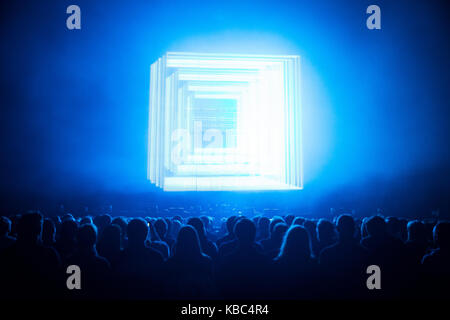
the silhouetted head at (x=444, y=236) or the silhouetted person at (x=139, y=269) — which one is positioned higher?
the silhouetted head at (x=444, y=236)

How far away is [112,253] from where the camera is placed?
2338 millimetres

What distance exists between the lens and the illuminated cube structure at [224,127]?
611 cm

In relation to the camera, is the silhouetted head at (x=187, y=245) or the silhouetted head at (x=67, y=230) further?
the silhouetted head at (x=67, y=230)

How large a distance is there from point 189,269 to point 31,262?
1.21 m

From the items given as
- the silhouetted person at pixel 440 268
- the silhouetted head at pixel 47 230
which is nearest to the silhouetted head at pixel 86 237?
the silhouetted head at pixel 47 230

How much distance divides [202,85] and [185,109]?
731 millimetres

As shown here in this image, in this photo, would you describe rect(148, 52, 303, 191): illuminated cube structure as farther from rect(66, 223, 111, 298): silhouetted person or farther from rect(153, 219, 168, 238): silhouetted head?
rect(66, 223, 111, 298): silhouetted person

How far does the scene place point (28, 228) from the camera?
2129 millimetres

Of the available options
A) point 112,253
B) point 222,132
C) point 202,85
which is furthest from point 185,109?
point 112,253

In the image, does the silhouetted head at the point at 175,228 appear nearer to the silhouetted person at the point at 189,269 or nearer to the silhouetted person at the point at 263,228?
the silhouetted person at the point at 263,228

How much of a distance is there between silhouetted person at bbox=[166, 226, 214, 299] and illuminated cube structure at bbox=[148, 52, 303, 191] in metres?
3.92

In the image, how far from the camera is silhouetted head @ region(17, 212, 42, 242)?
6.98ft

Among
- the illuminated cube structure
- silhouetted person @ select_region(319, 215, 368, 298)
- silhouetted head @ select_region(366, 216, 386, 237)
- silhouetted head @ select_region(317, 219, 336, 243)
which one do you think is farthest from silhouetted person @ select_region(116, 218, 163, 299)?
the illuminated cube structure

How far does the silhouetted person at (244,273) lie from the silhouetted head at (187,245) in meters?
0.25
